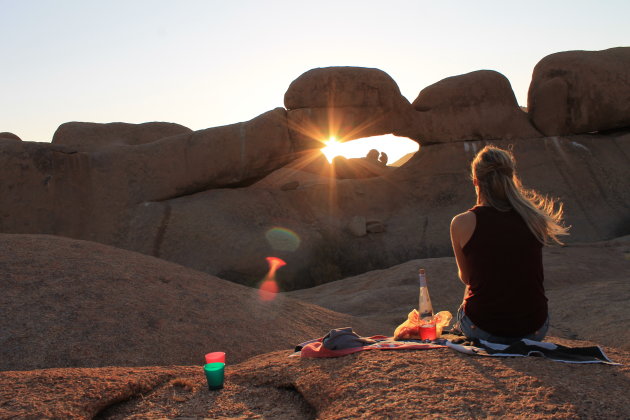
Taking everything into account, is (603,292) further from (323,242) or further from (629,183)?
(629,183)

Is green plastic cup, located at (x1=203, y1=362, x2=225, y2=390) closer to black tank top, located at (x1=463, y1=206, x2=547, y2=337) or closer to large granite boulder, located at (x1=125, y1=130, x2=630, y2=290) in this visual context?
black tank top, located at (x1=463, y1=206, x2=547, y2=337)

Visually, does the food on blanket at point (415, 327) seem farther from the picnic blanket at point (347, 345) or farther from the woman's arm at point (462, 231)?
the woman's arm at point (462, 231)

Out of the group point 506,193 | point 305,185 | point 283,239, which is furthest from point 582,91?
point 506,193

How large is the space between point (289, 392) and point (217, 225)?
7.73 meters

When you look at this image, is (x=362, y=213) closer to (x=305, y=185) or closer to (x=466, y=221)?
(x=305, y=185)

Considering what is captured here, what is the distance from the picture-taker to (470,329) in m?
3.55

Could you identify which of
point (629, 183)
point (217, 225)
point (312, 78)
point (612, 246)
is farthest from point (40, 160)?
point (629, 183)

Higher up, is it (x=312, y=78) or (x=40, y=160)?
(x=312, y=78)

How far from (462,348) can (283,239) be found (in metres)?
7.69

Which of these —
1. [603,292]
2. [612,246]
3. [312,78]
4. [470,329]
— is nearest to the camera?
[470,329]

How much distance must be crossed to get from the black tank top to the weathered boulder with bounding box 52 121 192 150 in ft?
32.8

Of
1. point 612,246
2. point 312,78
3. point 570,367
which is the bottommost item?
point 612,246

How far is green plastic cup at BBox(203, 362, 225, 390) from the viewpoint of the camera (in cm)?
322

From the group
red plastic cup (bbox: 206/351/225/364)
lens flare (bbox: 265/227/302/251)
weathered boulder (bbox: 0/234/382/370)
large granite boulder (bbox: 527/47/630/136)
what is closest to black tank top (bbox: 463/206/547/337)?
red plastic cup (bbox: 206/351/225/364)
